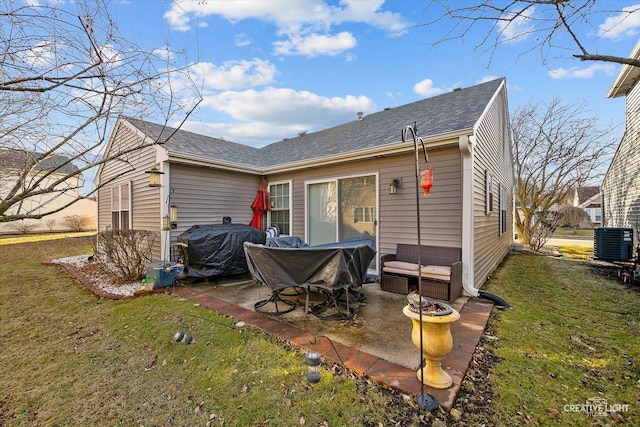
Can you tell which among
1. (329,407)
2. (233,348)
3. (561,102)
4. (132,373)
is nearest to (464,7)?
(329,407)

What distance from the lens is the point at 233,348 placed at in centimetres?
282

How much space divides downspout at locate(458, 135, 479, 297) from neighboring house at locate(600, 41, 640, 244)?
649 centimetres

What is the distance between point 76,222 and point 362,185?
69.4 feet

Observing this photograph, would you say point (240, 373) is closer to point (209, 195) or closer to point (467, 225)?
point (467, 225)

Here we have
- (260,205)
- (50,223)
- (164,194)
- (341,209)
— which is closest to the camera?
(164,194)

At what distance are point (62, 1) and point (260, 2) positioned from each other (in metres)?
2.49

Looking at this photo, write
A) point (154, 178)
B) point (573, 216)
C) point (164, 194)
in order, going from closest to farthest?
point (154, 178), point (164, 194), point (573, 216)

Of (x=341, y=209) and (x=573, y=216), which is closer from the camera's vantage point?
(x=341, y=209)

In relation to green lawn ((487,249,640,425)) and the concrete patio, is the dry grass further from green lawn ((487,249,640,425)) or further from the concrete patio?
green lawn ((487,249,640,425))

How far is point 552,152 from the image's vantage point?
11719mm

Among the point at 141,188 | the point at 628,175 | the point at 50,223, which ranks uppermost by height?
the point at 628,175

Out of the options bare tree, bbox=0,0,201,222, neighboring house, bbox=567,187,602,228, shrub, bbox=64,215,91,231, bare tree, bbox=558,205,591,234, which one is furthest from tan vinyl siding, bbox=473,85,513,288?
neighboring house, bbox=567,187,602,228

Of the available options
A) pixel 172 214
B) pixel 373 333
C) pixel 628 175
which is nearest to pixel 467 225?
pixel 373 333

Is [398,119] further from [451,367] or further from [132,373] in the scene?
[132,373]
